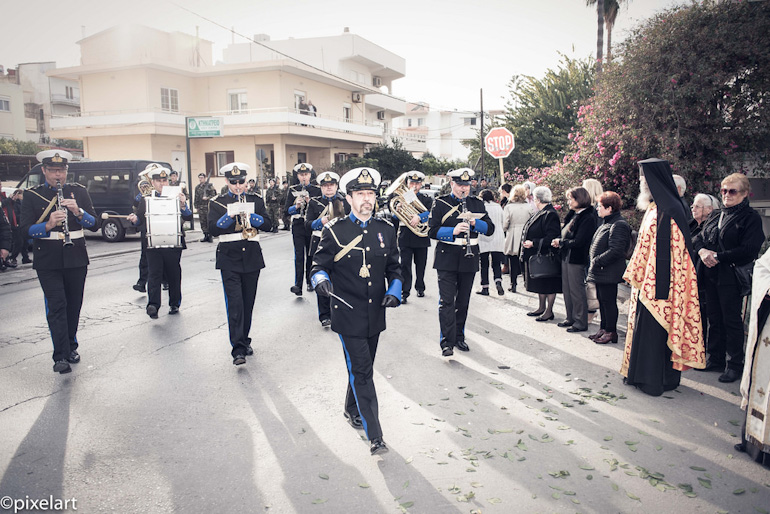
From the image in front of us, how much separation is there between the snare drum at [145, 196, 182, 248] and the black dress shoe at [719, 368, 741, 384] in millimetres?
7271

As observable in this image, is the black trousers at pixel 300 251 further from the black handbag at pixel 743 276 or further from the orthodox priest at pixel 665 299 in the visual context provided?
the black handbag at pixel 743 276

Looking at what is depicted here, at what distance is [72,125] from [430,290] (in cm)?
2887

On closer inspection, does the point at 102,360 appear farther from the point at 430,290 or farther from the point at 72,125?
the point at 72,125

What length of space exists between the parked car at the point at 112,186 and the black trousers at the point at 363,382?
1597cm

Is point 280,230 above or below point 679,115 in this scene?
below

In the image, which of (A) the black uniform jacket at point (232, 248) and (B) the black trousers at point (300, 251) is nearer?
(A) the black uniform jacket at point (232, 248)

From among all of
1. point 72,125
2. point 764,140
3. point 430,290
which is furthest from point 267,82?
point 764,140

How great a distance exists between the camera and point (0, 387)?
567 centimetres

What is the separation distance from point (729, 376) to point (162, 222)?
24.6ft

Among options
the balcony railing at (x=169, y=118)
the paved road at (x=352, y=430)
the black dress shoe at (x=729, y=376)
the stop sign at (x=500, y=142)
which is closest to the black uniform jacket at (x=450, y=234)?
the paved road at (x=352, y=430)

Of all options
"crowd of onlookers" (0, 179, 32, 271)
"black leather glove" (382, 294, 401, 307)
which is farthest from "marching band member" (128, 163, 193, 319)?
"crowd of onlookers" (0, 179, 32, 271)

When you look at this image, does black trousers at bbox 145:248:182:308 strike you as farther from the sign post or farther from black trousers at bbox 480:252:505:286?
the sign post

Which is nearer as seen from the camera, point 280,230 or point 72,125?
point 280,230

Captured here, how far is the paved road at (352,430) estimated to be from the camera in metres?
3.78
